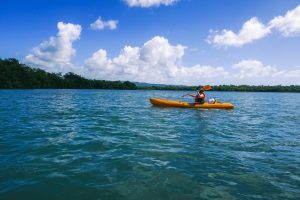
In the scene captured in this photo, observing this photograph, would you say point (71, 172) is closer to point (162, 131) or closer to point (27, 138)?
point (27, 138)

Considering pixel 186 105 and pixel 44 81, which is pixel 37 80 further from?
pixel 186 105

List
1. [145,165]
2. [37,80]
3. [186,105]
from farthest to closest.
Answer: [37,80]
[186,105]
[145,165]

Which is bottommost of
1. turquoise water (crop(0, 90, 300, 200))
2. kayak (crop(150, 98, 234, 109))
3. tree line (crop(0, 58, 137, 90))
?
turquoise water (crop(0, 90, 300, 200))

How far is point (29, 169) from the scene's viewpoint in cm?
695

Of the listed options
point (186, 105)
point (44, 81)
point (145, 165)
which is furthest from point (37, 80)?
point (145, 165)

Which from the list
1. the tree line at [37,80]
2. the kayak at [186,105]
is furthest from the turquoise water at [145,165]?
the tree line at [37,80]

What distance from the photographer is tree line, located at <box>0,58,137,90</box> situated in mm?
83938

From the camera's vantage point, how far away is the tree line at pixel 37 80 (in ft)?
275

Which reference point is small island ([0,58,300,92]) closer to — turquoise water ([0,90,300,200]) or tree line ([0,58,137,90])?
tree line ([0,58,137,90])

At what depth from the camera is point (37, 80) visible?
3713 inches

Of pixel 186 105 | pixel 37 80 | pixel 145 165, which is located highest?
pixel 37 80

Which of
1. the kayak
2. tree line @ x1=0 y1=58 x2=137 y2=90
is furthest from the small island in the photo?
the kayak

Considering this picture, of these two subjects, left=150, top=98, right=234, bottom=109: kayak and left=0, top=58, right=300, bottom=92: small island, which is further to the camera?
left=0, top=58, right=300, bottom=92: small island

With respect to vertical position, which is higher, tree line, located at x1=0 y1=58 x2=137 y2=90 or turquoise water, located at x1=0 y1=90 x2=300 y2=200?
tree line, located at x1=0 y1=58 x2=137 y2=90
